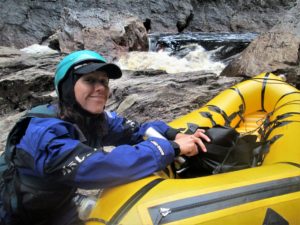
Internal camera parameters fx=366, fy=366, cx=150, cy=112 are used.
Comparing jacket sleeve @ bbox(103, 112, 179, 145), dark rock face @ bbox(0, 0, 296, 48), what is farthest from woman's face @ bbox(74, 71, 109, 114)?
dark rock face @ bbox(0, 0, 296, 48)

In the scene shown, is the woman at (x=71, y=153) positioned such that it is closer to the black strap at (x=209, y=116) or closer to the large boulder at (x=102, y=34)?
the black strap at (x=209, y=116)

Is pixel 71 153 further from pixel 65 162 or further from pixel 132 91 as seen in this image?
pixel 132 91

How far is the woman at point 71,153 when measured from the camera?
4.58 ft

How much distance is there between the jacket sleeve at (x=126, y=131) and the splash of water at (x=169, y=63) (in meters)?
5.82

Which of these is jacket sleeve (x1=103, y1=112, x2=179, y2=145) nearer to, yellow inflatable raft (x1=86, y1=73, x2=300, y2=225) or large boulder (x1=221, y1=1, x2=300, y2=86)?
yellow inflatable raft (x1=86, y1=73, x2=300, y2=225)

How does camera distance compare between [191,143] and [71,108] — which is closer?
[71,108]

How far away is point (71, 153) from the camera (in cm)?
139

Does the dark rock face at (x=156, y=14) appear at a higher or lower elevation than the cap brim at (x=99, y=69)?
lower

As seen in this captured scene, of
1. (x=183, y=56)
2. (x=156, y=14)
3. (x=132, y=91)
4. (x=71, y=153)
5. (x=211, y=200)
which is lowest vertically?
(x=183, y=56)

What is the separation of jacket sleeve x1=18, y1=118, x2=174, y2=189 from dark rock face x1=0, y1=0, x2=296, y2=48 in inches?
414

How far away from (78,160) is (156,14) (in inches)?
660

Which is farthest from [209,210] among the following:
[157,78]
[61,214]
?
[157,78]

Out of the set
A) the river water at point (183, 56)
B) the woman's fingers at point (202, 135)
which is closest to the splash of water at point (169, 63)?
the river water at point (183, 56)

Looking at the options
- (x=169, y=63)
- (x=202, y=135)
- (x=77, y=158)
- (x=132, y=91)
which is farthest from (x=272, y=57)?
(x=77, y=158)
